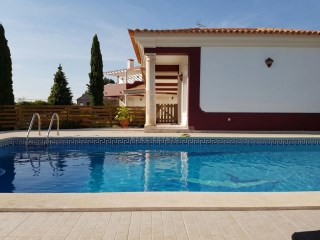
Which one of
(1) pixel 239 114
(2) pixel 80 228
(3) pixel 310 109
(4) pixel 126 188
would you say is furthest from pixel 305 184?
(3) pixel 310 109

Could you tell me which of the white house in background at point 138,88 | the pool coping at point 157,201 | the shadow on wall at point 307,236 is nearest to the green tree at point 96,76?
the white house in background at point 138,88

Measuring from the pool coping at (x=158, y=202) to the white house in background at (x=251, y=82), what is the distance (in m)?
10.0

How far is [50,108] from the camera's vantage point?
666 inches

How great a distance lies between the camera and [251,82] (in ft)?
47.1

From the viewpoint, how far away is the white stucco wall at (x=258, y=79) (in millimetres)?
14312

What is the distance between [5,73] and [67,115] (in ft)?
12.7

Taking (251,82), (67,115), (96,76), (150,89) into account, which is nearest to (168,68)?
(96,76)

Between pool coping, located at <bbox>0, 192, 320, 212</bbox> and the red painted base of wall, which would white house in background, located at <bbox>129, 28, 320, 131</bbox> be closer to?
the red painted base of wall

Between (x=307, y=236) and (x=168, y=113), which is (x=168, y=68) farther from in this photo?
(x=307, y=236)

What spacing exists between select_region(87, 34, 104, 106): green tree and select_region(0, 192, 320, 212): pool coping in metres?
17.4

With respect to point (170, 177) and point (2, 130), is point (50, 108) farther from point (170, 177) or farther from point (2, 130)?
point (170, 177)

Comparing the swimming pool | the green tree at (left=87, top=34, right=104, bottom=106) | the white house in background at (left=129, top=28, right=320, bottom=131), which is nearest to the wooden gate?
the green tree at (left=87, top=34, right=104, bottom=106)

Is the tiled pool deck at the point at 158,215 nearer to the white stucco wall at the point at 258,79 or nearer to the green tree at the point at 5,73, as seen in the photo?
the white stucco wall at the point at 258,79

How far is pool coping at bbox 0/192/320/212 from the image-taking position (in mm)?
3807
